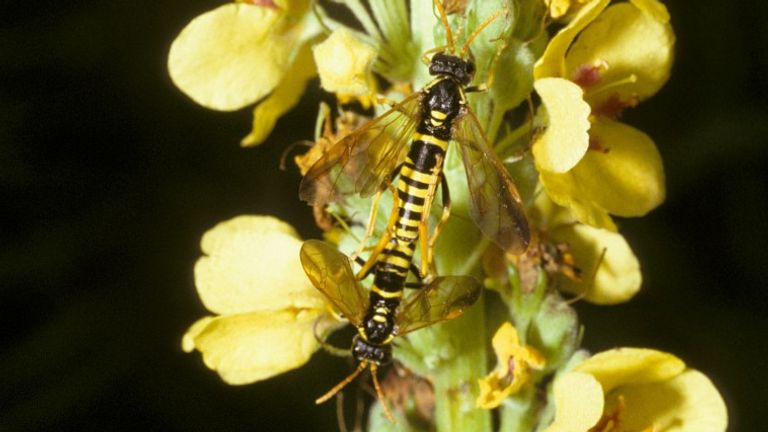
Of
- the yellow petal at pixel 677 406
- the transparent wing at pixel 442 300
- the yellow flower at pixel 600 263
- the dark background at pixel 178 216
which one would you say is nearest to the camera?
the transparent wing at pixel 442 300

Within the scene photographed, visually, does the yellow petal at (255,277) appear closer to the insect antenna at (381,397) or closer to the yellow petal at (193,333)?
the yellow petal at (193,333)

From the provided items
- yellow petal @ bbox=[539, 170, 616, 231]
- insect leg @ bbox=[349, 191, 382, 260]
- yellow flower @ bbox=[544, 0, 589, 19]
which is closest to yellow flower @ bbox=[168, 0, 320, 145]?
insect leg @ bbox=[349, 191, 382, 260]

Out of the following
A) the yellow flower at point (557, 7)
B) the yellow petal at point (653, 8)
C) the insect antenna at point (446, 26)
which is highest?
the insect antenna at point (446, 26)

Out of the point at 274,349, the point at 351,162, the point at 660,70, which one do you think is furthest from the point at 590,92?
the point at 274,349

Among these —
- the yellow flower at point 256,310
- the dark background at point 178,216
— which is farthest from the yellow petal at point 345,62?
the dark background at point 178,216

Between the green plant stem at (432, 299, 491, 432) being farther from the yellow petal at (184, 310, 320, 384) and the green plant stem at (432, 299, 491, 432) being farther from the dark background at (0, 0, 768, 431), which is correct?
the dark background at (0, 0, 768, 431)

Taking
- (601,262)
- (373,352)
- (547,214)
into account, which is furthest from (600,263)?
(373,352)
